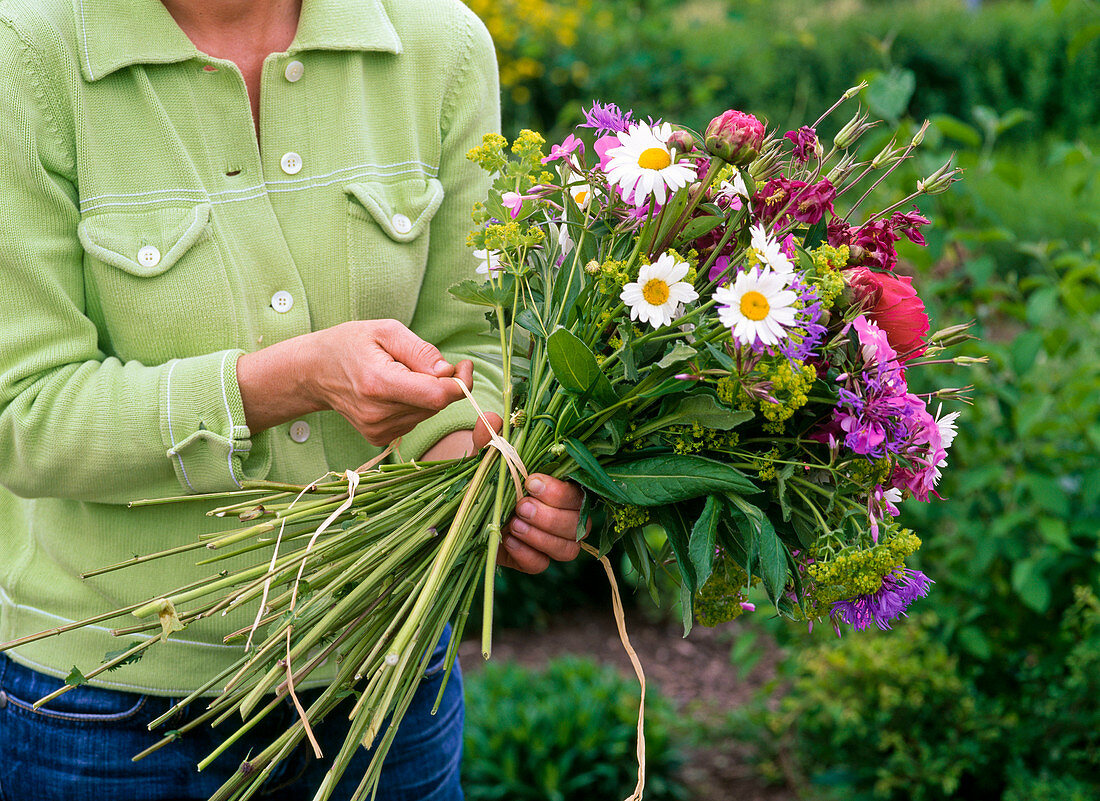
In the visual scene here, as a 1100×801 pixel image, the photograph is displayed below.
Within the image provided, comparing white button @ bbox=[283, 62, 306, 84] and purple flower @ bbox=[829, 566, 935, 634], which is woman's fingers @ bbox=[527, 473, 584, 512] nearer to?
purple flower @ bbox=[829, 566, 935, 634]

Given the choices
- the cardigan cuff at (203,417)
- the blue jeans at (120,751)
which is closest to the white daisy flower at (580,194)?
the cardigan cuff at (203,417)

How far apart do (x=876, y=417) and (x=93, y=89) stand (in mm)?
974

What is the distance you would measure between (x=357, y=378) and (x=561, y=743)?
190 centimetres

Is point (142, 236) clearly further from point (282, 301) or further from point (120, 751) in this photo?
point (120, 751)

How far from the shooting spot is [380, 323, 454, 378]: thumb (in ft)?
3.68

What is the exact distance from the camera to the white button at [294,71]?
133cm

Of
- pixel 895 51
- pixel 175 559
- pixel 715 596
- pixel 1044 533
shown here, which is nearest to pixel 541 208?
pixel 715 596

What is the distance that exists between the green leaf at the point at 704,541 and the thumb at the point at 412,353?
0.32 metres

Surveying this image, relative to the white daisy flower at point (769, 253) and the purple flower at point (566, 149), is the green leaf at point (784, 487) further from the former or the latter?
the purple flower at point (566, 149)

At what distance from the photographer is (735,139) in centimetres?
104

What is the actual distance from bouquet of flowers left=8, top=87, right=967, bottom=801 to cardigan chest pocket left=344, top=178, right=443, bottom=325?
0.20 metres

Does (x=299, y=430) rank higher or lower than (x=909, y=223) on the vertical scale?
lower

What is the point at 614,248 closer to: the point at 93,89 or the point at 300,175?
the point at 300,175

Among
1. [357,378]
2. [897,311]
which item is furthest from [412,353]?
[897,311]
